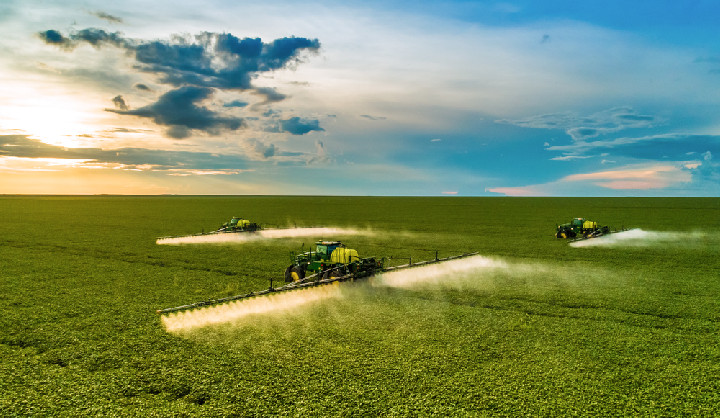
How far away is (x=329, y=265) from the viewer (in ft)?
87.1

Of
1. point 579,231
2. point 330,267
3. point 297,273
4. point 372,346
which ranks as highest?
point 579,231

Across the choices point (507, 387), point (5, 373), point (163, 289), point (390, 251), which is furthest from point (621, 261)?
point (5, 373)

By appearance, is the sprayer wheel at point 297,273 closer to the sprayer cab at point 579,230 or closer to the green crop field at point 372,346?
the green crop field at point 372,346

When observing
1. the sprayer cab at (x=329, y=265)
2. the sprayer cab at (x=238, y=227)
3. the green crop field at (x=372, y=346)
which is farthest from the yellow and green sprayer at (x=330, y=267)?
the sprayer cab at (x=238, y=227)

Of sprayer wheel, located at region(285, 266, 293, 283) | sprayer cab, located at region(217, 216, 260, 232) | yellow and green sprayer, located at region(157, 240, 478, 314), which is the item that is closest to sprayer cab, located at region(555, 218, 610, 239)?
yellow and green sprayer, located at region(157, 240, 478, 314)

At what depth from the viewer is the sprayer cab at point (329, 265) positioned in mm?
26094

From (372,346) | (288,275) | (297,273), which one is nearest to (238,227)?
(288,275)

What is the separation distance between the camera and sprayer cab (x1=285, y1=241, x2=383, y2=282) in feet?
85.6

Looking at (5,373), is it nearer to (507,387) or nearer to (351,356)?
(351,356)

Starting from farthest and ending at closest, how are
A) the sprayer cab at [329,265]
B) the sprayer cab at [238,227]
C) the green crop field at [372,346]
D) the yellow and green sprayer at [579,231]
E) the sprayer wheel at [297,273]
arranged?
the sprayer cab at [238,227], the yellow and green sprayer at [579,231], the sprayer wheel at [297,273], the sprayer cab at [329,265], the green crop field at [372,346]

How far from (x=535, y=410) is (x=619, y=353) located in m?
6.14

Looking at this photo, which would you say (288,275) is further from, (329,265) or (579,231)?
(579,231)

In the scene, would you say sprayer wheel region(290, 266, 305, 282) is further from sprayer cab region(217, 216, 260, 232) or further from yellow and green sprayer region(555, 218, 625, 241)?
yellow and green sprayer region(555, 218, 625, 241)

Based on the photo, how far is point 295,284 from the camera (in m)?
23.8
